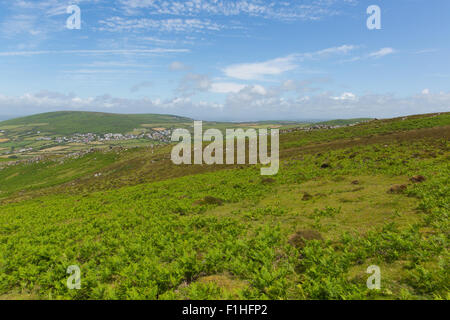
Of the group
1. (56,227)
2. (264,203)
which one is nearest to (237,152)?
(264,203)

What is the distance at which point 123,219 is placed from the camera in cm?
2056

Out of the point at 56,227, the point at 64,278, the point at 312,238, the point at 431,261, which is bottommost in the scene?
the point at 56,227

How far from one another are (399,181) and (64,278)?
95.5ft

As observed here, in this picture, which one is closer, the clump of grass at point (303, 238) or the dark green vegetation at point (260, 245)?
the dark green vegetation at point (260, 245)

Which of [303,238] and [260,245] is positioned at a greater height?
[303,238]

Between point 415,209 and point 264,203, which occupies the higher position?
point 415,209

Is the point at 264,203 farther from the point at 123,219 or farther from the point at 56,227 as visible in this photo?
the point at 56,227

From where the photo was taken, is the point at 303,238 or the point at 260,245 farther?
the point at 303,238

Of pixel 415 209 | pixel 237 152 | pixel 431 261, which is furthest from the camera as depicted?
pixel 237 152

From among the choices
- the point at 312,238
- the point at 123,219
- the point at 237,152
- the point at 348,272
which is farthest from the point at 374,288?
the point at 237,152

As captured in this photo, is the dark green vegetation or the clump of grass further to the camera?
the clump of grass
